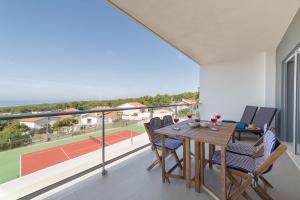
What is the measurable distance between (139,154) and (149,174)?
2.78ft

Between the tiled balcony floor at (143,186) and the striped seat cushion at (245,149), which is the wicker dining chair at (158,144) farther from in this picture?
the striped seat cushion at (245,149)

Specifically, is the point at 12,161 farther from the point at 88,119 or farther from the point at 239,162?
the point at 239,162

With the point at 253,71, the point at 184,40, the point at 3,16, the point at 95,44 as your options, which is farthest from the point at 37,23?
the point at 253,71

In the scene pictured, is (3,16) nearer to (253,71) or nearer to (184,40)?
(184,40)

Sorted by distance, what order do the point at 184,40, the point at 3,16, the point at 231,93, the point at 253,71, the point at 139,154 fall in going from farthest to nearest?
the point at 3,16 < the point at 231,93 < the point at 253,71 < the point at 184,40 < the point at 139,154

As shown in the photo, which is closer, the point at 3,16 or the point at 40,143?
the point at 40,143

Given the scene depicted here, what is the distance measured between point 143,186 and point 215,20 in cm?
302

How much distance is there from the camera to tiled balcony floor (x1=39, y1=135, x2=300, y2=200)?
1.93m

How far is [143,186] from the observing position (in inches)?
84.1

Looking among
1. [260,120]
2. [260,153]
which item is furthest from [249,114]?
[260,153]

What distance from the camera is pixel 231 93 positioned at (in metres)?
5.79

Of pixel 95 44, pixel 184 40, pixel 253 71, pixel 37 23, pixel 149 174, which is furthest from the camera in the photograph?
pixel 95 44

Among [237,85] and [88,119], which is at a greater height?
[237,85]

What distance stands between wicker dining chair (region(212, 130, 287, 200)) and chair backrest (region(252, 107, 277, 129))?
2.82 metres
